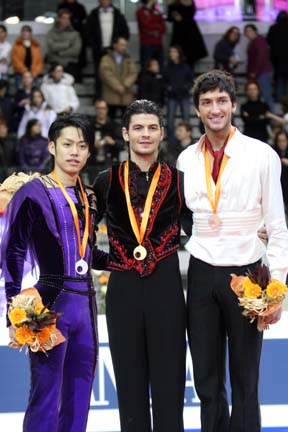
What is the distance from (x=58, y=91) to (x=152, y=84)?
1220 millimetres

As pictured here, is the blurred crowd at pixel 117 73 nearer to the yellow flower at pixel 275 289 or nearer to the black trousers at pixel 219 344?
the black trousers at pixel 219 344

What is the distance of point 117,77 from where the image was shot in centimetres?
1405

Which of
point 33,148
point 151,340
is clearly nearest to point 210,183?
point 151,340

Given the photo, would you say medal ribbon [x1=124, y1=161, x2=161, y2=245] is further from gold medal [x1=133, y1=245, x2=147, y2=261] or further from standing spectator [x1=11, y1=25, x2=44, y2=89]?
standing spectator [x1=11, y1=25, x2=44, y2=89]

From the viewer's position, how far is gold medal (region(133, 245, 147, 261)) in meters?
5.18

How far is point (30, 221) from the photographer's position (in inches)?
200

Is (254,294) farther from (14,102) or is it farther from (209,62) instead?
(209,62)

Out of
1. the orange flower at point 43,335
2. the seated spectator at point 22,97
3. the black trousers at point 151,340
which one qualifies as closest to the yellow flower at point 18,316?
the orange flower at point 43,335

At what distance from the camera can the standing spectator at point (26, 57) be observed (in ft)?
46.5

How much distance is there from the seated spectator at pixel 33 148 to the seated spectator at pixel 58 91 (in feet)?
4.67

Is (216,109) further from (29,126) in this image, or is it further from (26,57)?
(26,57)

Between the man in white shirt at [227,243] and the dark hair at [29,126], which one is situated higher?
the dark hair at [29,126]

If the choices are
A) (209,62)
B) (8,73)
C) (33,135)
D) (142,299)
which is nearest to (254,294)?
(142,299)

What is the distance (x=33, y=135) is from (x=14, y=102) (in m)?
1.57
